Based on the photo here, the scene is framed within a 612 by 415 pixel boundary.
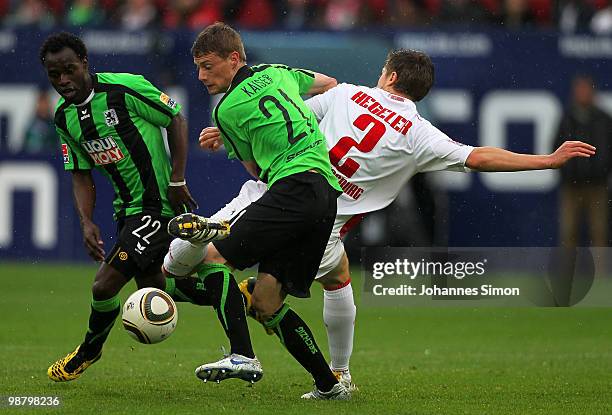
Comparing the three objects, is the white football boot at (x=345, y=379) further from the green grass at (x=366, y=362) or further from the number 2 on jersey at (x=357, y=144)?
the number 2 on jersey at (x=357, y=144)

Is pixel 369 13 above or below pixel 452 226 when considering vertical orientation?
above

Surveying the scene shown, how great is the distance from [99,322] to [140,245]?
0.56m

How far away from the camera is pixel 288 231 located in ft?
21.7

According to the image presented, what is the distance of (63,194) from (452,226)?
4.66 m

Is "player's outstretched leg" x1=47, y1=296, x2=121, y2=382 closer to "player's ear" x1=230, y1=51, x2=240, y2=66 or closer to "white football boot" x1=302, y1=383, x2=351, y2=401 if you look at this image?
"white football boot" x1=302, y1=383, x2=351, y2=401

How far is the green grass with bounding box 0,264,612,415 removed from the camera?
6.84 meters

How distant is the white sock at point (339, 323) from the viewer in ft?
24.7

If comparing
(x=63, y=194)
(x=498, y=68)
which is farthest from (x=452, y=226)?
(x=63, y=194)

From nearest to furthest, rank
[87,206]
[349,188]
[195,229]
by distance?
[195,229]
[349,188]
[87,206]

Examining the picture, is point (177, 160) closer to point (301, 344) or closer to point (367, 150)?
point (367, 150)

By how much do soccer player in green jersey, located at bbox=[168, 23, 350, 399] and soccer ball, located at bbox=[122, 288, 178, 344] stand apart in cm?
43

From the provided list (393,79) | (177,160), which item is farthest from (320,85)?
(177,160)

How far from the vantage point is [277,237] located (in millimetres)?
6598

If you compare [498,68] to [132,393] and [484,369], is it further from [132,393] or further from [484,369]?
[132,393]
